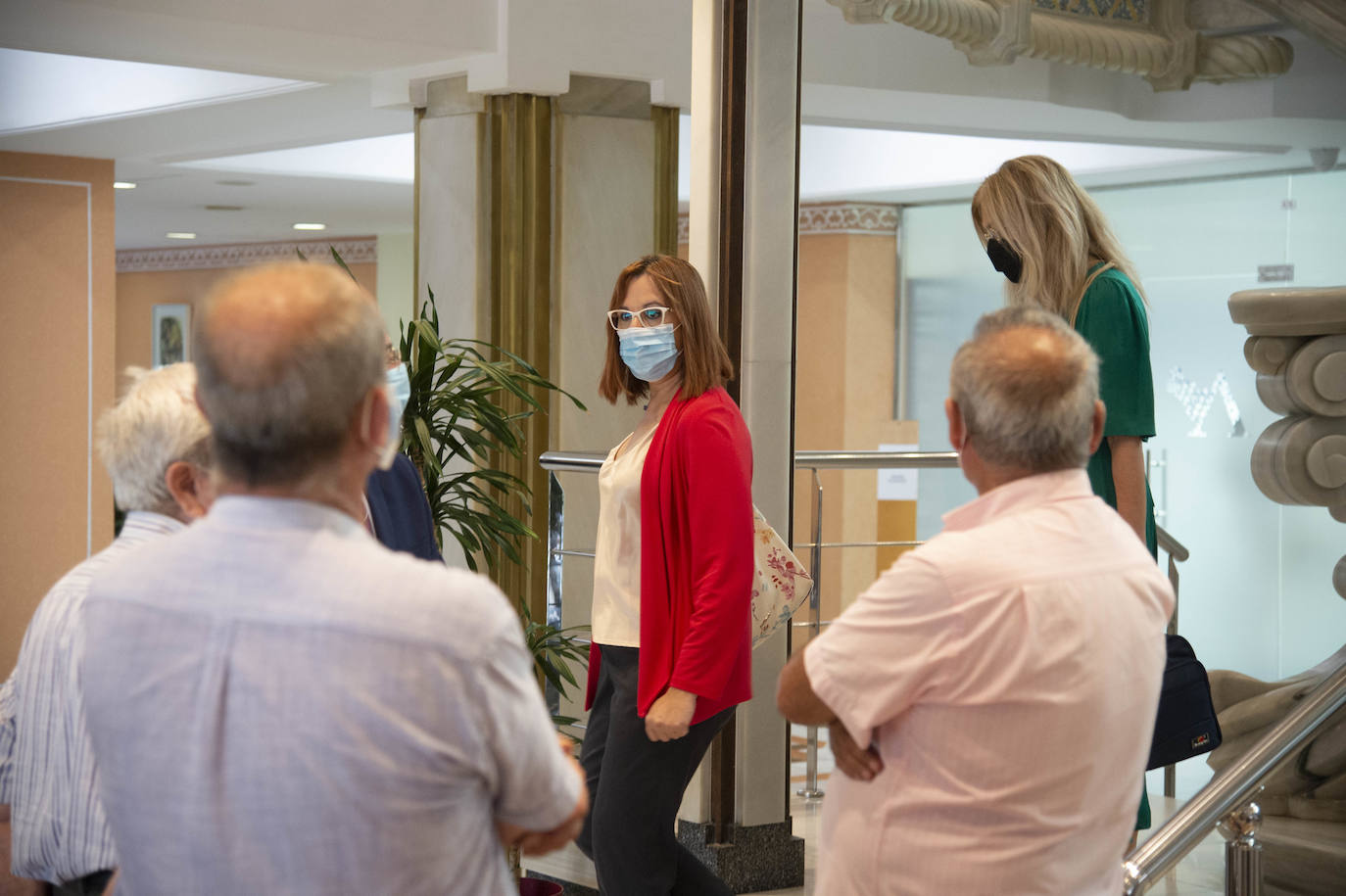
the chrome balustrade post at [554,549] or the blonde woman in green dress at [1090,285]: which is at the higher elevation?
the blonde woman in green dress at [1090,285]

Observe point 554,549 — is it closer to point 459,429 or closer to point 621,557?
point 459,429

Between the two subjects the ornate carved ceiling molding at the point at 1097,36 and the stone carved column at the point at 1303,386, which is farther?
the ornate carved ceiling molding at the point at 1097,36

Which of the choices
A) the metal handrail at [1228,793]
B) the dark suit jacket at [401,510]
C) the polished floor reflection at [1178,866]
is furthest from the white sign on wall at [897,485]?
the dark suit jacket at [401,510]

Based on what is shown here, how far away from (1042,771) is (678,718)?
3.30ft

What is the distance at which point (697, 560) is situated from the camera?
8.14ft

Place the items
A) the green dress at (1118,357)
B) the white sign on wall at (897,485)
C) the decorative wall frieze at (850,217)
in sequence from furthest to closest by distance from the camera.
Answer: the decorative wall frieze at (850,217)
the white sign on wall at (897,485)
the green dress at (1118,357)

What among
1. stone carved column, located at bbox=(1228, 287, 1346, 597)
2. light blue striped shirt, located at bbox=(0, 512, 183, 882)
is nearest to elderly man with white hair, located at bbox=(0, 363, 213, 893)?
light blue striped shirt, located at bbox=(0, 512, 183, 882)

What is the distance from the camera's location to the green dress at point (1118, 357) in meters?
2.45

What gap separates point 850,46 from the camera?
208 inches

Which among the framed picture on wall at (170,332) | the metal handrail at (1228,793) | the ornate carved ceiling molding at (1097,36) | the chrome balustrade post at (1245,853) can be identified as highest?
the ornate carved ceiling molding at (1097,36)

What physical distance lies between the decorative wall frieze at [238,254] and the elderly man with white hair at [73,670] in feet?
38.0

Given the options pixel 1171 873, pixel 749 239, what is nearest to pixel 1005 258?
pixel 749 239

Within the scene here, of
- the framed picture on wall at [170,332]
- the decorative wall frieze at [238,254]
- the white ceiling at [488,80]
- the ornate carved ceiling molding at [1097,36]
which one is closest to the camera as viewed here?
the ornate carved ceiling molding at [1097,36]

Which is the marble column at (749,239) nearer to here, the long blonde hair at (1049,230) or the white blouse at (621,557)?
the white blouse at (621,557)
